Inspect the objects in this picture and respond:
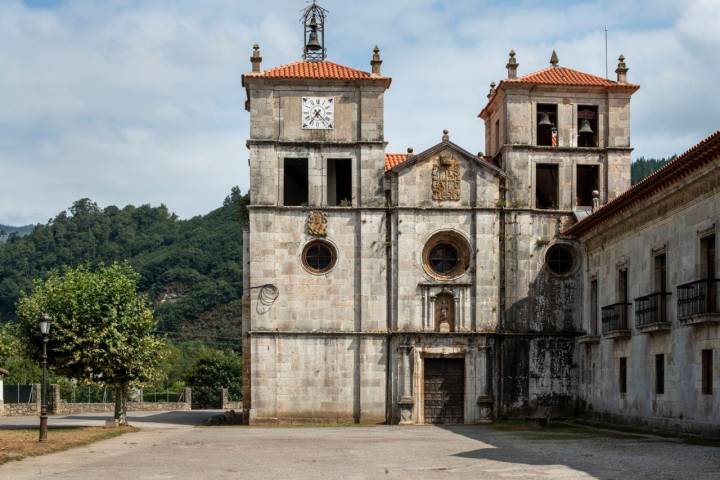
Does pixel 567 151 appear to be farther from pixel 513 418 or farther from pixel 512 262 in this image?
pixel 513 418

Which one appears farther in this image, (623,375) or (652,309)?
(623,375)

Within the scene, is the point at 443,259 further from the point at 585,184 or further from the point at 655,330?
the point at 655,330

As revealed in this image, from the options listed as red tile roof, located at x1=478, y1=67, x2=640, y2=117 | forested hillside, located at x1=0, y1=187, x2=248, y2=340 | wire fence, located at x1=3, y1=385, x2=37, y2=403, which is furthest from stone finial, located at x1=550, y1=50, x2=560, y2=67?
forested hillside, located at x1=0, y1=187, x2=248, y2=340

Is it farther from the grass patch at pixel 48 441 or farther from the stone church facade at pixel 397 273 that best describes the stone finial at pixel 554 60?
the grass patch at pixel 48 441

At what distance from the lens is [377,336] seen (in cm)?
4256

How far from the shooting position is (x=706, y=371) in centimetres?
2973

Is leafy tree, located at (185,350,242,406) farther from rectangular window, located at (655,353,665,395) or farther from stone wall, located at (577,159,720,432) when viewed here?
rectangular window, located at (655,353,665,395)

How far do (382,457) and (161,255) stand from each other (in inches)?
4787

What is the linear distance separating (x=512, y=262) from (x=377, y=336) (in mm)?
6194

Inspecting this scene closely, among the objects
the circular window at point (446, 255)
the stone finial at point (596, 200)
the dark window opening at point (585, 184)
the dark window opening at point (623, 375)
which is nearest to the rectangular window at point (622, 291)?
the dark window opening at point (623, 375)

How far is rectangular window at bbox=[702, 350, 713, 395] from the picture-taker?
97.0ft

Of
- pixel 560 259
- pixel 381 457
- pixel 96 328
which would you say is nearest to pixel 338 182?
pixel 560 259

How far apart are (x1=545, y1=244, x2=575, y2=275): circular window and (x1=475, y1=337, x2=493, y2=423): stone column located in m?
4.20

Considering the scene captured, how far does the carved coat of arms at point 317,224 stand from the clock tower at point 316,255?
40 mm
